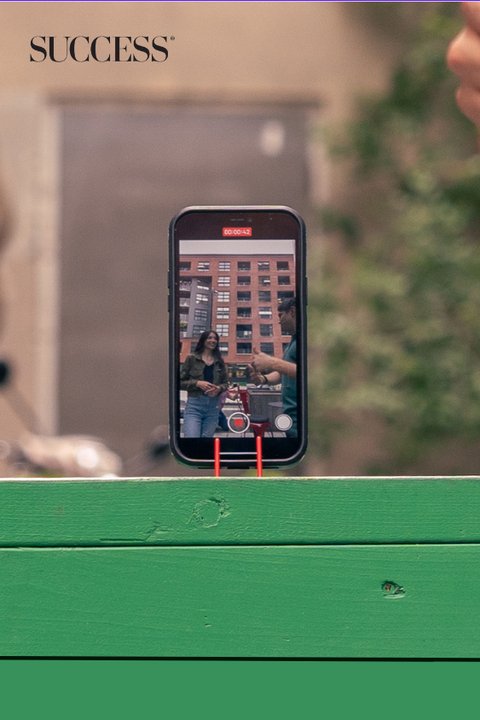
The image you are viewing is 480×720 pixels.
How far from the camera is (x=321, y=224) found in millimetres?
4133

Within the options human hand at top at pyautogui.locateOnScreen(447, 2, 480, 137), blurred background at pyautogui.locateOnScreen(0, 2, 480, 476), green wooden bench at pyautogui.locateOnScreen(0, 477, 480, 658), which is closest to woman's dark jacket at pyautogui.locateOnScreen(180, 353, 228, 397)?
green wooden bench at pyautogui.locateOnScreen(0, 477, 480, 658)

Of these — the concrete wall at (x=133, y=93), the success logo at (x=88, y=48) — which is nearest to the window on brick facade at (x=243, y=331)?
the success logo at (x=88, y=48)

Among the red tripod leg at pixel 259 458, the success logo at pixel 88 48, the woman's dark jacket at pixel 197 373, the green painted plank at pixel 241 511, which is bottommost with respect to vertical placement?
the green painted plank at pixel 241 511

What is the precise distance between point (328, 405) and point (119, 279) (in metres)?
1.33

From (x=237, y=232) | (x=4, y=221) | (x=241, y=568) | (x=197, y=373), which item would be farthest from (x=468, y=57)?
(x=4, y=221)

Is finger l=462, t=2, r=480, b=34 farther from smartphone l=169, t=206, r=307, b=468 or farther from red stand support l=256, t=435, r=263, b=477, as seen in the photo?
red stand support l=256, t=435, r=263, b=477

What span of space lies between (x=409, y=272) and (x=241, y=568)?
3.10 meters

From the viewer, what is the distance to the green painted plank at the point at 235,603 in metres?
0.62

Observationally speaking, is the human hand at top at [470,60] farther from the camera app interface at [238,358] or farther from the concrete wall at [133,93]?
the concrete wall at [133,93]

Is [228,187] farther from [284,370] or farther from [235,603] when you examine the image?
[235,603]

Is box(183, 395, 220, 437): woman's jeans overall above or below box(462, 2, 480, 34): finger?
below

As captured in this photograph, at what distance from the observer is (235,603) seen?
618 millimetres

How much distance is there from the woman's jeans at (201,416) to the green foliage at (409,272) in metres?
2.73

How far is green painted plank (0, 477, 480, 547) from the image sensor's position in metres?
0.62
